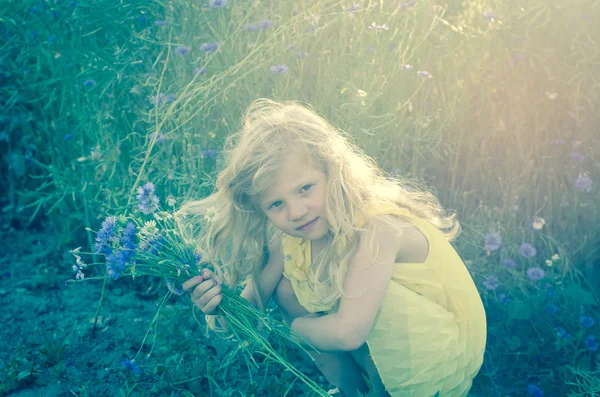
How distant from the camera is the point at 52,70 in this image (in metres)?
3.02

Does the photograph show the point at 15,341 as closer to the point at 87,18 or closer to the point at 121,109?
the point at 121,109

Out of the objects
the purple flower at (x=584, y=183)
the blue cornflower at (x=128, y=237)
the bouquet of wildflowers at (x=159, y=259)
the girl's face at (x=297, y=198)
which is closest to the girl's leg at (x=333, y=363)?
the bouquet of wildflowers at (x=159, y=259)

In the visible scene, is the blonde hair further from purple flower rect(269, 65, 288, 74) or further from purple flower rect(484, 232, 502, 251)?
purple flower rect(269, 65, 288, 74)

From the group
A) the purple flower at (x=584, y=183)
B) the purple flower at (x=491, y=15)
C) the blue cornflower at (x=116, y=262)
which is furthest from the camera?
the purple flower at (x=491, y=15)

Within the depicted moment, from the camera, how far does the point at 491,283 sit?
7.86 ft

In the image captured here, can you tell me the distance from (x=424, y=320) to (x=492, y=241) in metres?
0.71

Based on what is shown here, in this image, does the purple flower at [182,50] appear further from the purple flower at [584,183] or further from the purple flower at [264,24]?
the purple flower at [584,183]

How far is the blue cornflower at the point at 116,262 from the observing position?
1.61 meters

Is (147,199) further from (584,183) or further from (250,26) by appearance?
(584,183)

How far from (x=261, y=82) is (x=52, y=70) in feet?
3.27

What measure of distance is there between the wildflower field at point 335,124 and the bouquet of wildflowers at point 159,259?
0.46 metres

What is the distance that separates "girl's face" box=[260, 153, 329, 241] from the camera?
180 centimetres

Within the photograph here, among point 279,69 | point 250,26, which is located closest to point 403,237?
point 279,69

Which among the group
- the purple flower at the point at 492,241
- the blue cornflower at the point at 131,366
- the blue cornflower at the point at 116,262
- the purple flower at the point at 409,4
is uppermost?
the purple flower at the point at 409,4
